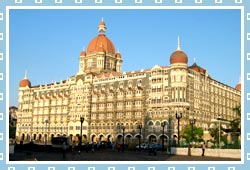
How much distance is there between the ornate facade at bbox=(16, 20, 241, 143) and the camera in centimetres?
6712

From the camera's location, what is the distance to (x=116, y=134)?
74125 mm

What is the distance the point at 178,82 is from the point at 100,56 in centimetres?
2595

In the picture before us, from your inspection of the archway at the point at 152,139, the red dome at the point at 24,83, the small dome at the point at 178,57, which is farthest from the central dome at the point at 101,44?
the archway at the point at 152,139

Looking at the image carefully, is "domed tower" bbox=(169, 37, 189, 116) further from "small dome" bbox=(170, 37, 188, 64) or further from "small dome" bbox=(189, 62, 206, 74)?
"small dome" bbox=(189, 62, 206, 74)

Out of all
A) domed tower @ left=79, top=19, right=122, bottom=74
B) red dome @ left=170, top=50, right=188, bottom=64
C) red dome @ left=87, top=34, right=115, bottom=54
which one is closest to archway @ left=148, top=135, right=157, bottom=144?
red dome @ left=170, top=50, right=188, bottom=64

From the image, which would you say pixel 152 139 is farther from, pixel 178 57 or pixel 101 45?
pixel 101 45

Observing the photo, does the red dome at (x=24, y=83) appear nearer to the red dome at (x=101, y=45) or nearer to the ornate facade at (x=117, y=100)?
the ornate facade at (x=117, y=100)

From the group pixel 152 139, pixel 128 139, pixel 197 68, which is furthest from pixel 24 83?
pixel 197 68

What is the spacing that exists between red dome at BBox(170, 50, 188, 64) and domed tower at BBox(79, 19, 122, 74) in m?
23.5

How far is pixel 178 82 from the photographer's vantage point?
6606cm

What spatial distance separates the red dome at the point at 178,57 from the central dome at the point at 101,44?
24432 millimetres
